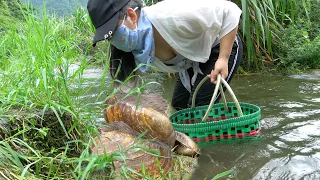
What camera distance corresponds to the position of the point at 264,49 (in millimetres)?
4430

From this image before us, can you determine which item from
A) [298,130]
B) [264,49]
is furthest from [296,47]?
[298,130]

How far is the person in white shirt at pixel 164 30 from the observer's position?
1915 mm

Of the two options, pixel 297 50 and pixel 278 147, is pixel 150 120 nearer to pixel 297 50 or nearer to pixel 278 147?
pixel 278 147

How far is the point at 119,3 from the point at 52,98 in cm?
68

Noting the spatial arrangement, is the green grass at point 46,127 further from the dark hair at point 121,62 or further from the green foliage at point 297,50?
the green foliage at point 297,50

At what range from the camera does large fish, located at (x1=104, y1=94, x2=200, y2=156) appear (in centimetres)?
181

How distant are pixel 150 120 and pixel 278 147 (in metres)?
0.80

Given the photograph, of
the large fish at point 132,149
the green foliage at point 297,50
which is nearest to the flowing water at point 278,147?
the large fish at point 132,149

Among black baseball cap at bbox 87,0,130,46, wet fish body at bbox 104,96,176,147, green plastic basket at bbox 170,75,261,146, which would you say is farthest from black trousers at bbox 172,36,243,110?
black baseball cap at bbox 87,0,130,46

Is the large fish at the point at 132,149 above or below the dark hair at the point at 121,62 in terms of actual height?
below

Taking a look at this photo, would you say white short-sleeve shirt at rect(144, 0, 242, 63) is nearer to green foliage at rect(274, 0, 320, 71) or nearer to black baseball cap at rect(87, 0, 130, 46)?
black baseball cap at rect(87, 0, 130, 46)

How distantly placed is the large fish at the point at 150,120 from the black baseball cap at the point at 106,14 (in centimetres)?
35

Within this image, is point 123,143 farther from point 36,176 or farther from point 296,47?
point 296,47

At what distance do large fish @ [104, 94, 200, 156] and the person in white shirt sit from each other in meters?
0.20
